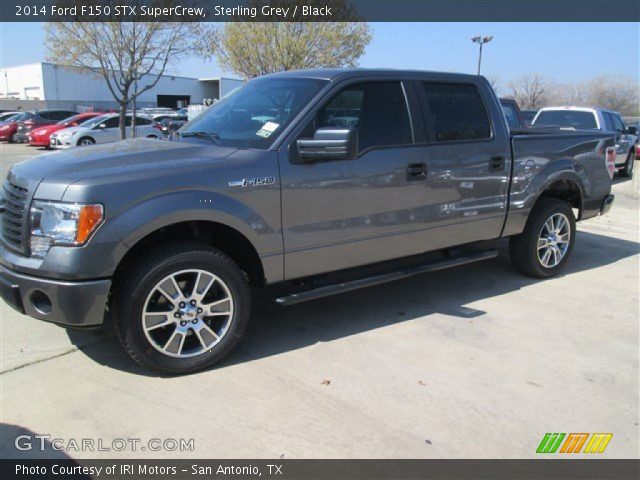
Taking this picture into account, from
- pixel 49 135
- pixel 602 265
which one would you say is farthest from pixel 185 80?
pixel 602 265

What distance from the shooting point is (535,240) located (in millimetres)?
5328

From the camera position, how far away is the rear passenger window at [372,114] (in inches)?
154

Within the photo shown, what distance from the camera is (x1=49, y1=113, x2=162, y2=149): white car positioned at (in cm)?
2089

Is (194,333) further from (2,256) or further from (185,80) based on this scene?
(185,80)

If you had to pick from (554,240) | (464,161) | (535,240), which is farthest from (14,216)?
(554,240)

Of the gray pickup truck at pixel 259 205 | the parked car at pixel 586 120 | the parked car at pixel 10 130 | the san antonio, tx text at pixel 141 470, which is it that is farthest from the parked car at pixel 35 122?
the san antonio, tx text at pixel 141 470

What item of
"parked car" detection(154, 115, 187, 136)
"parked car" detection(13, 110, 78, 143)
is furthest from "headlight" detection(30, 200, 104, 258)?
"parked car" detection(13, 110, 78, 143)

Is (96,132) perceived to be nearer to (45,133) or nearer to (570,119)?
(45,133)

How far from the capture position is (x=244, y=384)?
3377mm

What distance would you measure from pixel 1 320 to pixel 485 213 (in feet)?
13.5

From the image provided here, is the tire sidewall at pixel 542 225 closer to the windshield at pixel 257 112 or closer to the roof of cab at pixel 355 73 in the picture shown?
the roof of cab at pixel 355 73

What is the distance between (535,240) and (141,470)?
4.21m

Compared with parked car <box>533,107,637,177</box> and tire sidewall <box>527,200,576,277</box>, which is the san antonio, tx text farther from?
parked car <box>533,107,637,177</box>

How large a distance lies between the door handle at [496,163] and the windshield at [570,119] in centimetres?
858
